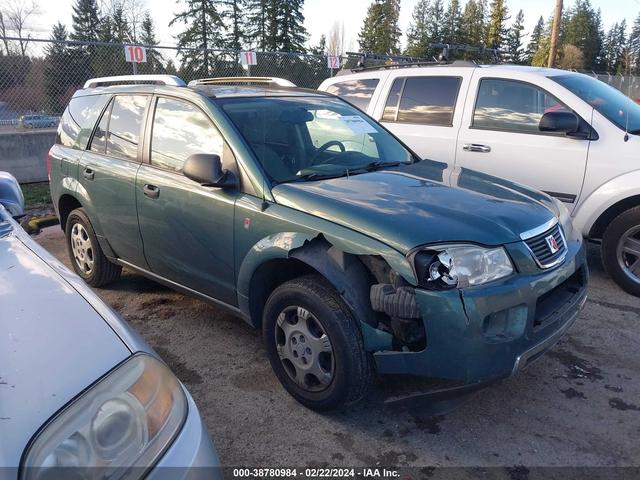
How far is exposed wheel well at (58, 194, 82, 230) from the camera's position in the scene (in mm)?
4844

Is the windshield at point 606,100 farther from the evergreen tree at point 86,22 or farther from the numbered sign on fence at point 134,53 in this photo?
the evergreen tree at point 86,22

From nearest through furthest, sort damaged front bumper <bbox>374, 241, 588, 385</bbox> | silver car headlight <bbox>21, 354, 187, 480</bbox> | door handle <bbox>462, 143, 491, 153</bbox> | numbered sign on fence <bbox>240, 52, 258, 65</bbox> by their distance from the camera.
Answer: silver car headlight <bbox>21, 354, 187, 480</bbox> → damaged front bumper <bbox>374, 241, 588, 385</bbox> → door handle <bbox>462, 143, 491, 153</bbox> → numbered sign on fence <bbox>240, 52, 258, 65</bbox>

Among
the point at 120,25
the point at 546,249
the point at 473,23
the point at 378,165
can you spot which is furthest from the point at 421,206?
the point at 473,23

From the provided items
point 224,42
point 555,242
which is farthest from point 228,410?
point 224,42

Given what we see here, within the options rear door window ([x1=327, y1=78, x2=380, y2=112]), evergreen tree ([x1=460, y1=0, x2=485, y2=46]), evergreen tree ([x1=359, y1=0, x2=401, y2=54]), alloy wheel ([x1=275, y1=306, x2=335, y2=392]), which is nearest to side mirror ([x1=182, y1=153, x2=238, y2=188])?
alloy wheel ([x1=275, y1=306, x2=335, y2=392])

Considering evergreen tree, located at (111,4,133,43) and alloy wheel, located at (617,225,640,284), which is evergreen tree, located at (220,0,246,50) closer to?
evergreen tree, located at (111,4,133,43)

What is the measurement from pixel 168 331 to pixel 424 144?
3.30 metres

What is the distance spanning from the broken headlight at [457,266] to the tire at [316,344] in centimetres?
48

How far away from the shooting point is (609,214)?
4.72 metres

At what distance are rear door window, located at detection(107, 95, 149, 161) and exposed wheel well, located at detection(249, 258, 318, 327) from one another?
1532mm

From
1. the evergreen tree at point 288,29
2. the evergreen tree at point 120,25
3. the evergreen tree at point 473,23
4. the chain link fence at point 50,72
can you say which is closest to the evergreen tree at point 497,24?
the evergreen tree at point 473,23

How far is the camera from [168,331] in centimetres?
408

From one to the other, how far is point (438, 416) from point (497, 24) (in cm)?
6695

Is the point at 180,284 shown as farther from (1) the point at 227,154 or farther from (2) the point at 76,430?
(2) the point at 76,430
